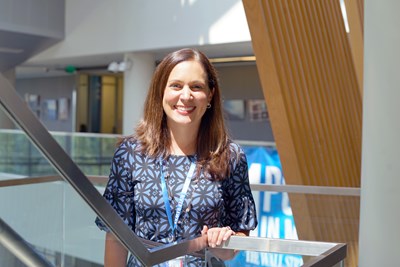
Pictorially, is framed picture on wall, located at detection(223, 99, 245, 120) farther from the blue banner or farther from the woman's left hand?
the woman's left hand

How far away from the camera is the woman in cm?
224

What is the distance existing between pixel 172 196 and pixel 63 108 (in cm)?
2225

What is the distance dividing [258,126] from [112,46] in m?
5.45

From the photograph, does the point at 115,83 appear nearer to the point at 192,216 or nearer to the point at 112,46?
the point at 112,46

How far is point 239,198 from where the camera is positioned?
237 cm

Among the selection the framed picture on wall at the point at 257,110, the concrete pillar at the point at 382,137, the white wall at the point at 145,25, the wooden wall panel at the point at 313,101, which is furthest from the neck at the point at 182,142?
the framed picture on wall at the point at 257,110

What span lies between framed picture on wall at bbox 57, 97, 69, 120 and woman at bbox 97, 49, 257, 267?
21887mm

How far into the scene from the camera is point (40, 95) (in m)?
25.4

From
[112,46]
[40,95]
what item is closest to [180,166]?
[112,46]

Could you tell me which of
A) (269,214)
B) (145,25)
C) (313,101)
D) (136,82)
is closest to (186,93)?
(313,101)

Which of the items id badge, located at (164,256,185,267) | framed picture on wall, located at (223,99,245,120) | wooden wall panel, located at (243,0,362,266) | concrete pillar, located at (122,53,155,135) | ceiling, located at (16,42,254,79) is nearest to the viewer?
id badge, located at (164,256,185,267)

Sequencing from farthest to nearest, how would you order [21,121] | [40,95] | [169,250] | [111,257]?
[40,95] → [111,257] → [169,250] → [21,121]

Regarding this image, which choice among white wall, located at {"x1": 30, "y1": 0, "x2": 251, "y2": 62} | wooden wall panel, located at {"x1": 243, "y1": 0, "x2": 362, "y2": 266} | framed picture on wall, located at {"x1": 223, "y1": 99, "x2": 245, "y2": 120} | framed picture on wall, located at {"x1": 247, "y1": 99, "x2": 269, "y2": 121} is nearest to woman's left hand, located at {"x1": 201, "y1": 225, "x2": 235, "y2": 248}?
wooden wall panel, located at {"x1": 243, "y1": 0, "x2": 362, "y2": 266}

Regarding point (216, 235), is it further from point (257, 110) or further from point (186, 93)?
point (257, 110)
